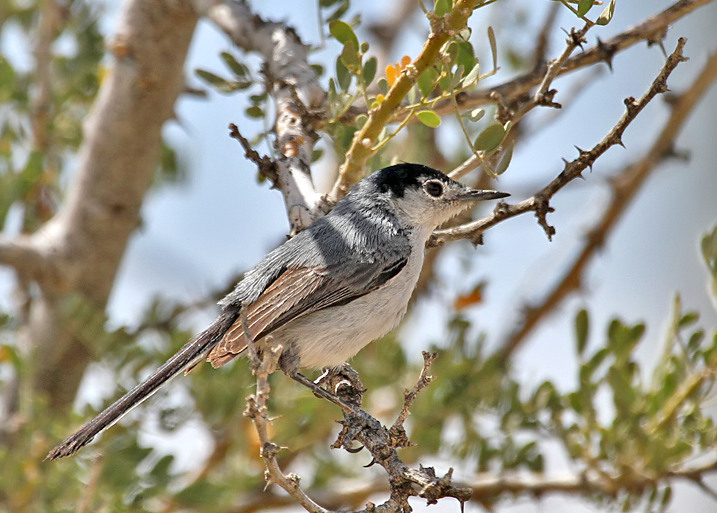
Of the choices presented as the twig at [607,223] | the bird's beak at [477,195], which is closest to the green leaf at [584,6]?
the bird's beak at [477,195]

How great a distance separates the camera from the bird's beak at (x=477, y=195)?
2.59m

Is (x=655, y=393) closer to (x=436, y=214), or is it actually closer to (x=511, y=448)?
(x=511, y=448)

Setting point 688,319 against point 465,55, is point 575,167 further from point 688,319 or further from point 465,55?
point 688,319

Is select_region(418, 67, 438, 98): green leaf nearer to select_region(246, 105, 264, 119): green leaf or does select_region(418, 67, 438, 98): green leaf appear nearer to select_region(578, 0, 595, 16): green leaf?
select_region(578, 0, 595, 16): green leaf

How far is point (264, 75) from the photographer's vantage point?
2.63m

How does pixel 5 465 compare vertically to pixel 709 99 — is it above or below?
below

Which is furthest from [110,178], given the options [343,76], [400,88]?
[400,88]

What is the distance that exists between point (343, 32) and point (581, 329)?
4.55 feet

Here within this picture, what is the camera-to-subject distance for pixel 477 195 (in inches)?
106

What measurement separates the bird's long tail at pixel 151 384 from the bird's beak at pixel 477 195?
2.83ft

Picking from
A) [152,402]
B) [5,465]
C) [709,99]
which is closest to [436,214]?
[152,402]

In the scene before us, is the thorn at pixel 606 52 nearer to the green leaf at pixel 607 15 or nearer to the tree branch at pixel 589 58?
the tree branch at pixel 589 58

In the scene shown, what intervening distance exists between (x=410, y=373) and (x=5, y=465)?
159cm

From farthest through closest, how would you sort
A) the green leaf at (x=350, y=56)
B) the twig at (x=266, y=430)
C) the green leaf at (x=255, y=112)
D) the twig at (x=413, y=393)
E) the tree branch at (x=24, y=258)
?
1. the tree branch at (x=24, y=258)
2. the green leaf at (x=255, y=112)
3. the green leaf at (x=350, y=56)
4. the twig at (x=413, y=393)
5. the twig at (x=266, y=430)
